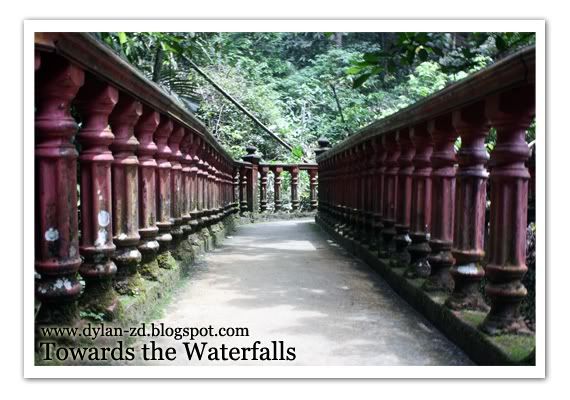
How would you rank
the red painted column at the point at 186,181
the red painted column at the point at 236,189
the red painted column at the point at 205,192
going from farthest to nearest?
1. the red painted column at the point at 236,189
2. the red painted column at the point at 205,192
3. the red painted column at the point at 186,181

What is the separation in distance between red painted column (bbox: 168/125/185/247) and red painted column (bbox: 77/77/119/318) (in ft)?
5.10

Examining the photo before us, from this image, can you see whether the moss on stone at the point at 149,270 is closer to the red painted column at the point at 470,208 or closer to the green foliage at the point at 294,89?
the red painted column at the point at 470,208

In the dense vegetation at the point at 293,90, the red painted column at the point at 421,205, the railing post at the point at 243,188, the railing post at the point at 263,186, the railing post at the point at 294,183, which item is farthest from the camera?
the dense vegetation at the point at 293,90

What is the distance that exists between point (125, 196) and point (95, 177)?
0.41 metres

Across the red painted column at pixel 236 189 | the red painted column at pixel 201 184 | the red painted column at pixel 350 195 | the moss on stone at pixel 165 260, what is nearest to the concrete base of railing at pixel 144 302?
the moss on stone at pixel 165 260

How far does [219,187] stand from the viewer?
793cm

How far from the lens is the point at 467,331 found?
8.38 feet

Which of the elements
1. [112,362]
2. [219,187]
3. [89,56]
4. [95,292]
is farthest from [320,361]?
[219,187]

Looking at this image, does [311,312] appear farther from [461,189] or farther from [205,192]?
[205,192]

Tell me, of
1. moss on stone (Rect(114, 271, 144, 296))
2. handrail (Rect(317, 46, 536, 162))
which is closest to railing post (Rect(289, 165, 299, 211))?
handrail (Rect(317, 46, 536, 162))

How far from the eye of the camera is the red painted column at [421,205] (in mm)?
3619

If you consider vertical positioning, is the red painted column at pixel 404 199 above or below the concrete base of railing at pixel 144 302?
above
